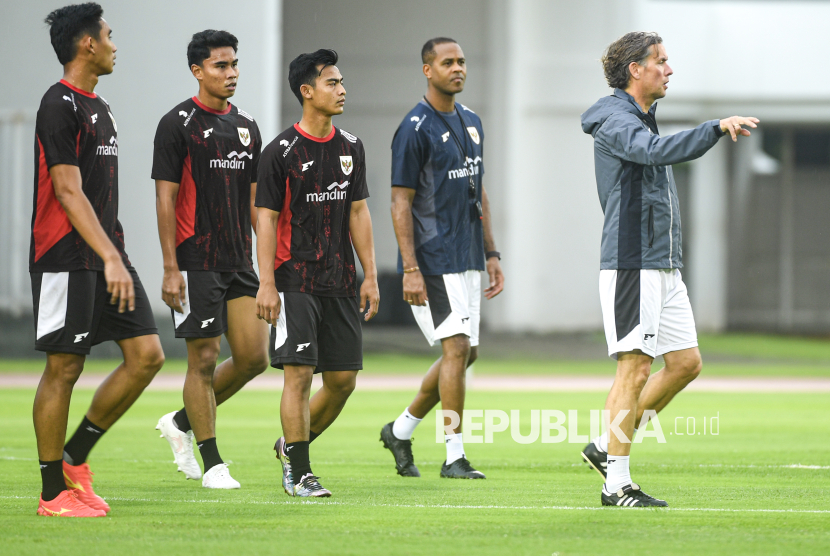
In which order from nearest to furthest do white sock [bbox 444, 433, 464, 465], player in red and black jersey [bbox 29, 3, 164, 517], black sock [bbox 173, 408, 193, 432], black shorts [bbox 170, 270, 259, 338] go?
player in red and black jersey [bbox 29, 3, 164, 517], black shorts [bbox 170, 270, 259, 338], black sock [bbox 173, 408, 193, 432], white sock [bbox 444, 433, 464, 465]

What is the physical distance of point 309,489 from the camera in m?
5.71

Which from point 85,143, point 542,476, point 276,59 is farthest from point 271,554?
point 276,59

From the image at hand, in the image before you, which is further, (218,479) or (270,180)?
(218,479)

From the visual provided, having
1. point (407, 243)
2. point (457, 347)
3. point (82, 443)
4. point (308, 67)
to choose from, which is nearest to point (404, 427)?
point (457, 347)

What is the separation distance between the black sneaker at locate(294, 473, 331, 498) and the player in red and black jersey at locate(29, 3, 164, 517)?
96 centimetres

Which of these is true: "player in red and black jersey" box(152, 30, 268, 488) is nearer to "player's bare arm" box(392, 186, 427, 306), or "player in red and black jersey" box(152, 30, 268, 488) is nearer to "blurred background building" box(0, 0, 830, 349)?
"player's bare arm" box(392, 186, 427, 306)

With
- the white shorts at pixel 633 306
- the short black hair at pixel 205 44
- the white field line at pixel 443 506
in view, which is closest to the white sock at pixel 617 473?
the white field line at pixel 443 506

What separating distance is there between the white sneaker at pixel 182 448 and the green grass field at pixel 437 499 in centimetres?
9

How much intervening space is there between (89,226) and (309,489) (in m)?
1.75

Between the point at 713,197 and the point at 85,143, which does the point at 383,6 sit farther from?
the point at 85,143

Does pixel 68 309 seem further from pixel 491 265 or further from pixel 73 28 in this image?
pixel 491 265

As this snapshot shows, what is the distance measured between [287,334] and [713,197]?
24.0 metres

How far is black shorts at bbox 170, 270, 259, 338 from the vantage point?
245 inches

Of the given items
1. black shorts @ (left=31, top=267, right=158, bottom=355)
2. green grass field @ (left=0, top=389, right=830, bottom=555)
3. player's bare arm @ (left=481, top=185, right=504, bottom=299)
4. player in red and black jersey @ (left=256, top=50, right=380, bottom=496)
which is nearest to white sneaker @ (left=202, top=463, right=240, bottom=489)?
green grass field @ (left=0, top=389, right=830, bottom=555)
